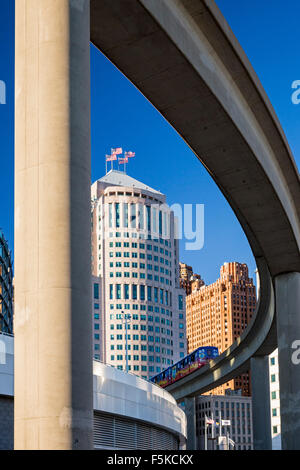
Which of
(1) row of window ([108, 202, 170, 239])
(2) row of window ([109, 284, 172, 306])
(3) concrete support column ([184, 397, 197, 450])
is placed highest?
(1) row of window ([108, 202, 170, 239])

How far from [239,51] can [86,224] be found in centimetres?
1068

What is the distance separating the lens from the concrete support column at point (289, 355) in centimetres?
3034

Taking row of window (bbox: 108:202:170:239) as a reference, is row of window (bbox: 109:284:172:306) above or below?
below

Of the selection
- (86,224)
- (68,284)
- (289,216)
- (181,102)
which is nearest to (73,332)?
(68,284)

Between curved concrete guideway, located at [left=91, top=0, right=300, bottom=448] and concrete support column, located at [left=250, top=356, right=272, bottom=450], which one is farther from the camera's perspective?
concrete support column, located at [left=250, top=356, right=272, bottom=450]

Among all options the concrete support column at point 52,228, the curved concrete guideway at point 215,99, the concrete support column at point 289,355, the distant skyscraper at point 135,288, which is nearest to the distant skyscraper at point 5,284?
the concrete support column at point 289,355

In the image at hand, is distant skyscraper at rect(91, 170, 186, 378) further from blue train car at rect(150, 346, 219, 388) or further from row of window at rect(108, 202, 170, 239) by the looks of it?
blue train car at rect(150, 346, 219, 388)

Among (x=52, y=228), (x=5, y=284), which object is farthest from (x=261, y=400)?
(x=52, y=228)

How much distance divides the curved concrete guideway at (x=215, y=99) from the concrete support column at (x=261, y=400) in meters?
29.1

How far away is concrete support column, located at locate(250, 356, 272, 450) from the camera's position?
59188mm

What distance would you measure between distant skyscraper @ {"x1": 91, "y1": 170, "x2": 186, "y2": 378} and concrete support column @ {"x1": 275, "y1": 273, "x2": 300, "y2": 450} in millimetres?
149065

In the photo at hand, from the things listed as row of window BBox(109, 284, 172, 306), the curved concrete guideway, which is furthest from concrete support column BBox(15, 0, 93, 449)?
row of window BBox(109, 284, 172, 306)

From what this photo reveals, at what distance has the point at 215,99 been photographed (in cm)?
1928

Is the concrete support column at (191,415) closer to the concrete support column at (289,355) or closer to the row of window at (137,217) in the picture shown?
the concrete support column at (289,355)
